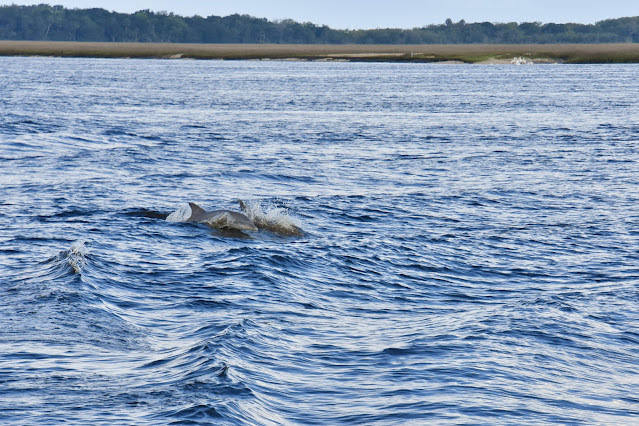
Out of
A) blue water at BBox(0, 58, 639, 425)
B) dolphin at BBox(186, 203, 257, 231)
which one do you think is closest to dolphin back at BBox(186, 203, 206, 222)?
dolphin at BBox(186, 203, 257, 231)

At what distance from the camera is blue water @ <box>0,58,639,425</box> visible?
37.0 ft

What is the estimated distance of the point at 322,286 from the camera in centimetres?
1720

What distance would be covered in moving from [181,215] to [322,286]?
7.25 meters

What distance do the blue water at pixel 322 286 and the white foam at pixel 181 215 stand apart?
0.47m

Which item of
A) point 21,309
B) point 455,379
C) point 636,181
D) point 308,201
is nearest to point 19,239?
point 21,309

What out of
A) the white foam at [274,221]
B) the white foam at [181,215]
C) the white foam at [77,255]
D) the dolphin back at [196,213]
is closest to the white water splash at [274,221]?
the white foam at [274,221]

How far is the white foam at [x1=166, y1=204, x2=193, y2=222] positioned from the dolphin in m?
0.15

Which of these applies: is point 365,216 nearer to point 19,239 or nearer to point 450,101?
point 19,239

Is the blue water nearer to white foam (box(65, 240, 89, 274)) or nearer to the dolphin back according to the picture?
white foam (box(65, 240, 89, 274))

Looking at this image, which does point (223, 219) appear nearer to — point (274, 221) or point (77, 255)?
point (274, 221)

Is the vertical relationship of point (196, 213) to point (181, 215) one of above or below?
above

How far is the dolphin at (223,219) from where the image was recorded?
22266mm

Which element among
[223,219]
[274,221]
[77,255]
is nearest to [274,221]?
[274,221]

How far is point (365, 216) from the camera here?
24.5m
